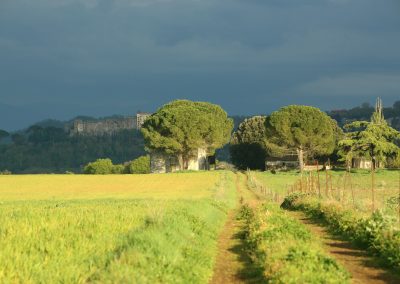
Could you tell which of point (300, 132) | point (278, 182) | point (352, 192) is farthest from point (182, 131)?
point (352, 192)

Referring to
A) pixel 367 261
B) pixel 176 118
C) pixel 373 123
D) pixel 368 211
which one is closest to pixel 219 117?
pixel 176 118

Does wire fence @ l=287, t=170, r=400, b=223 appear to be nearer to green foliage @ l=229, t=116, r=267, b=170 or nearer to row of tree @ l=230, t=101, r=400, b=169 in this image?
row of tree @ l=230, t=101, r=400, b=169

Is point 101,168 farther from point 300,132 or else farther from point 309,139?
point 309,139

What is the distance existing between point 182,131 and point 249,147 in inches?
828

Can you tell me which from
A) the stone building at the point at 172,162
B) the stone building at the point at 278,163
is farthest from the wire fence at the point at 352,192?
the stone building at the point at 172,162

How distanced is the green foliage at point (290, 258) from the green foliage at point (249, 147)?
360ft

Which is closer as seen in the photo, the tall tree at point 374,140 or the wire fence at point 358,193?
the wire fence at point 358,193

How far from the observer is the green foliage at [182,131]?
388 feet

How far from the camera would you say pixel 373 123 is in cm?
9206

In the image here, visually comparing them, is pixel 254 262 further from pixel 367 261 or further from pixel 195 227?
pixel 195 227

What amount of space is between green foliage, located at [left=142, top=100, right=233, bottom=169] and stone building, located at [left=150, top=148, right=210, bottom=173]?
1.98 m

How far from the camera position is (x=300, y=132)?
112 meters

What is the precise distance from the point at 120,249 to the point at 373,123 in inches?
3301

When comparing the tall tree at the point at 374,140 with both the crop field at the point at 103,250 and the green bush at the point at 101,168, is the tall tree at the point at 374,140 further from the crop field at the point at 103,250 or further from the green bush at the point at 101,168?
the green bush at the point at 101,168
